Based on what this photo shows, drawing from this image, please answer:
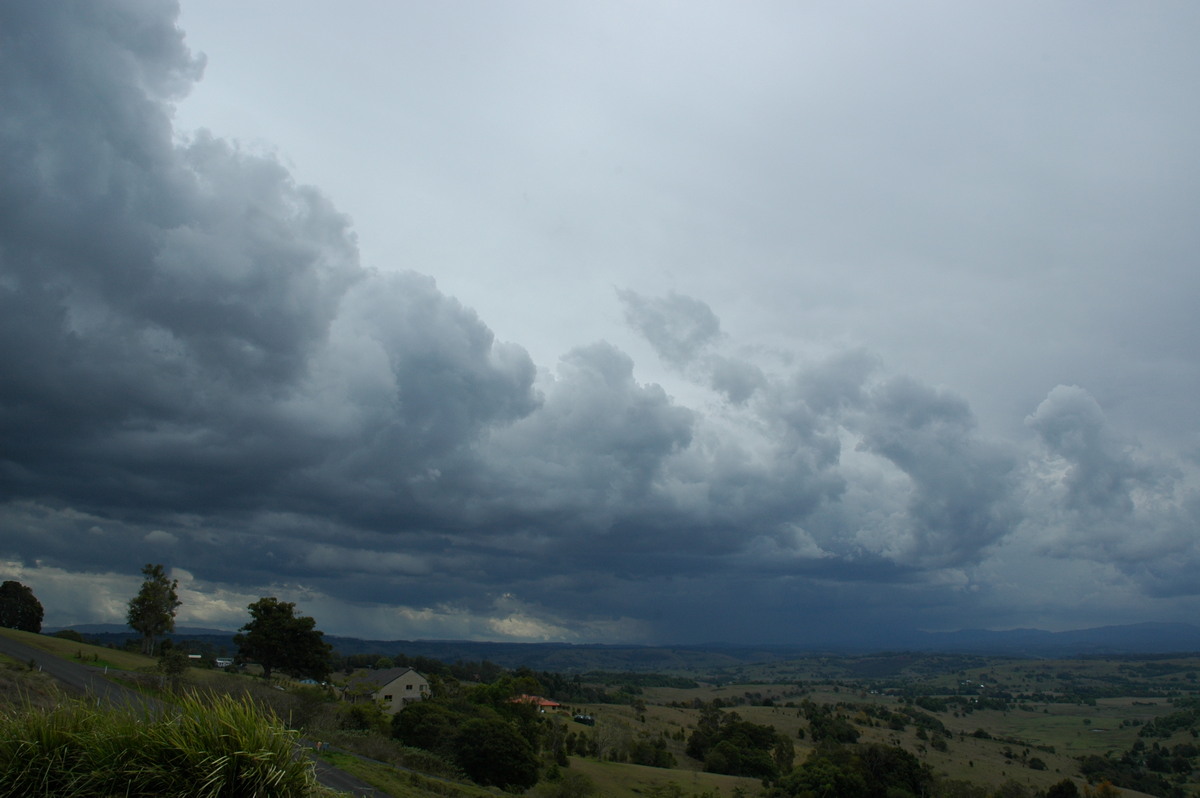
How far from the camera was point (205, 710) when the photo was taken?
10555mm

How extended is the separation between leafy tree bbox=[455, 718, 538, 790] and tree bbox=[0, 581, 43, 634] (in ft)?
309

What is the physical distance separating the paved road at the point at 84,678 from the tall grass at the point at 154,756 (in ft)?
47.1

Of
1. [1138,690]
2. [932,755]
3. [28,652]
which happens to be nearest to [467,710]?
[28,652]

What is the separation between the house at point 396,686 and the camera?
289 feet

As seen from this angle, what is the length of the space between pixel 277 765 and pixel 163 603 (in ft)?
329

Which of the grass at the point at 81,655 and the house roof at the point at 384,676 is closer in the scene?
the grass at the point at 81,655

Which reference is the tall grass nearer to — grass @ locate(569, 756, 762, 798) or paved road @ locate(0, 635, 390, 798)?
paved road @ locate(0, 635, 390, 798)

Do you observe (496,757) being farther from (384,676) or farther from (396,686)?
(384,676)

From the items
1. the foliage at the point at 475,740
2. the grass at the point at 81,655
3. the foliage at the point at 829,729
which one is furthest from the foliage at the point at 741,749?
the grass at the point at 81,655

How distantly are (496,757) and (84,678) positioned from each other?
29175 millimetres

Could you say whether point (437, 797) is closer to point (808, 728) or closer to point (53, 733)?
point (53, 733)

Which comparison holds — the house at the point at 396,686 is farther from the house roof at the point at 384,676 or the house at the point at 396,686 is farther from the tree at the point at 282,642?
the tree at the point at 282,642

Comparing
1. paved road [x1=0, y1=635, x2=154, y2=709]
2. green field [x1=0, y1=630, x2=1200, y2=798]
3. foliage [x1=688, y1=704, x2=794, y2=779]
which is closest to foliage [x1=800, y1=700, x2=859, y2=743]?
green field [x1=0, y1=630, x2=1200, y2=798]

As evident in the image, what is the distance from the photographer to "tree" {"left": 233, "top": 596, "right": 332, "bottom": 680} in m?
82.8
